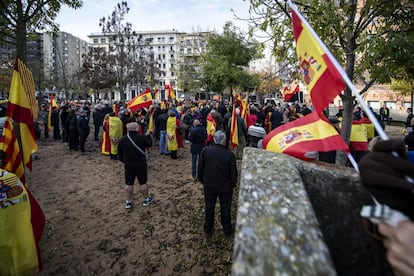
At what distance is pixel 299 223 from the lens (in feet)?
4.48

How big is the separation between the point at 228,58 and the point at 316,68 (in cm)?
1885

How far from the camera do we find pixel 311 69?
246cm

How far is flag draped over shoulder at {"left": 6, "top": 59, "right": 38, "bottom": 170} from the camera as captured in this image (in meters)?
4.25

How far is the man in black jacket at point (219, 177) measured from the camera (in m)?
4.66

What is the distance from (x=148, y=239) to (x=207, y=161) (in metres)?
1.77

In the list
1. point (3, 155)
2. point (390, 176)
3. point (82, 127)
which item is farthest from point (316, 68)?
point (82, 127)

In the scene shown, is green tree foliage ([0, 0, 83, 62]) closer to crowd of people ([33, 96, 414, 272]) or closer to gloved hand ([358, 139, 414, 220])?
crowd of people ([33, 96, 414, 272])

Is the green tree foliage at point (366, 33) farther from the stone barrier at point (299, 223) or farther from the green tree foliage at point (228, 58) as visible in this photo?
the green tree foliage at point (228, 58)

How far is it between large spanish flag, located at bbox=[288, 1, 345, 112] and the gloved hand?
3.70 ft

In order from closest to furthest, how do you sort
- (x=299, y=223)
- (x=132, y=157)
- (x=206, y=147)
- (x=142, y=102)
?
(x=299, y=223)
(x=206, y=147)
(x=132, y=157)
(x=142, y=102)

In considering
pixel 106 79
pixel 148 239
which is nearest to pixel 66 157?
pixel 148 239

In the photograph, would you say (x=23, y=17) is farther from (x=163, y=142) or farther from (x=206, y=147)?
(x=163, y=142)

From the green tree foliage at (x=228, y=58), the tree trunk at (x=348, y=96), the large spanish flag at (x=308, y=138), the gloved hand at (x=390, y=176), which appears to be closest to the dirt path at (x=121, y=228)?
the large spanish flag at (x=308, y=138)

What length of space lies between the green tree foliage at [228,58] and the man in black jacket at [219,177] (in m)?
15.3
